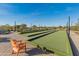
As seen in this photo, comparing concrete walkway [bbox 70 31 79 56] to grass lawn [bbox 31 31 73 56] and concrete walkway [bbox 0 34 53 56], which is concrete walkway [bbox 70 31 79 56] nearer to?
grass lawn [bbox 31 31 73 56]

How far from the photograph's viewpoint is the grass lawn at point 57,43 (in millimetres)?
5422

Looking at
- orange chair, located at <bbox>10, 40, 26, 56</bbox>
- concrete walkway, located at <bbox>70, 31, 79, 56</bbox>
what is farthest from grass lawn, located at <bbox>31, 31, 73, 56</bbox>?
orange chair, located at <bbox>10, 40, 26, 56</bbox>

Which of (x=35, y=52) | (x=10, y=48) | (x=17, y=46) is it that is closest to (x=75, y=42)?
(x=35, y=52)

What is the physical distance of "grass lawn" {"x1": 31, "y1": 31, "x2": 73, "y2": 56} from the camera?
542 centimetres

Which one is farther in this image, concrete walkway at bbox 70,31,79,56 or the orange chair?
concrete walkway at bbox 70,31,79,56

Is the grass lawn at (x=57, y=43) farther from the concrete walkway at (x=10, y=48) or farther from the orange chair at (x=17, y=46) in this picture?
the orange chair at (x=17, y=46)

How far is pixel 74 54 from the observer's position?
5.29m

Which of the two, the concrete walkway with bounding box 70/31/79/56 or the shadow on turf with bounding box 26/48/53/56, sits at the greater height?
the concrete walkway with bounding box 70/31/79/56

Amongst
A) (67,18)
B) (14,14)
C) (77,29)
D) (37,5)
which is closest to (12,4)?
(14,14)

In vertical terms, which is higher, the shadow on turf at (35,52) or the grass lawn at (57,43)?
the grass lawn at (57,43)

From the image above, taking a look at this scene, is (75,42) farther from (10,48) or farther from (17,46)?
(10,48)

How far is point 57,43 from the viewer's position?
556cm

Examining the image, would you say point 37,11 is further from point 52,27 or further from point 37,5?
point 52,27

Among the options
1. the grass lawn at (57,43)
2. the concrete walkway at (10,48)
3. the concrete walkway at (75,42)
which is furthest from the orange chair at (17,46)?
the concrete walkway at (75,42)
